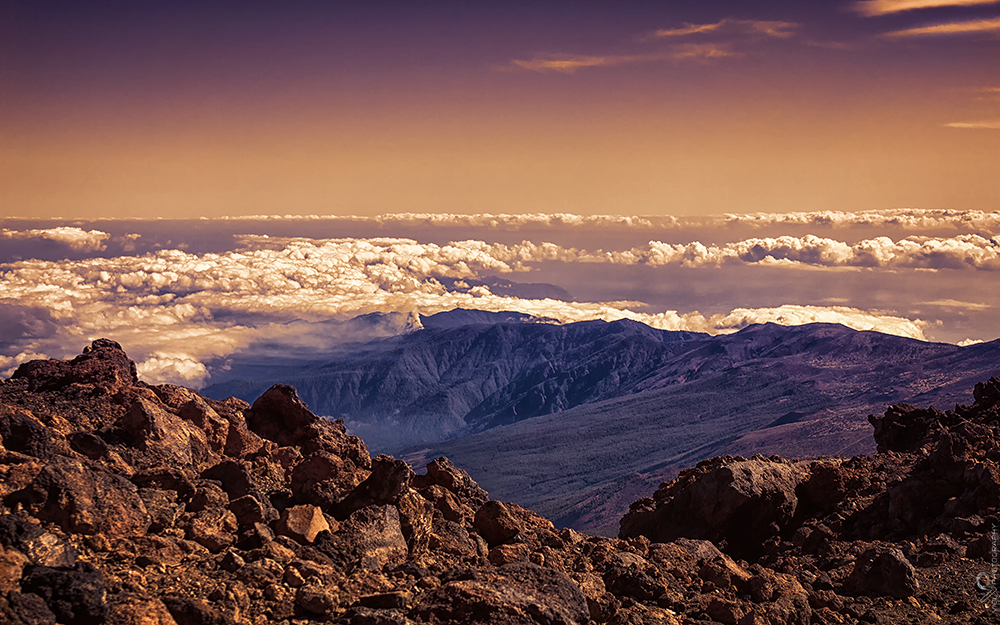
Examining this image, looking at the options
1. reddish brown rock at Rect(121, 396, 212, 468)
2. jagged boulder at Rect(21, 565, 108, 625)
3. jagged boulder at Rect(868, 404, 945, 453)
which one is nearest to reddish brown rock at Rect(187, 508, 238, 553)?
jagged boulder at Rect(21, 565, 108, 625)

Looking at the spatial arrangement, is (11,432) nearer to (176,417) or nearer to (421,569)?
(176,417)

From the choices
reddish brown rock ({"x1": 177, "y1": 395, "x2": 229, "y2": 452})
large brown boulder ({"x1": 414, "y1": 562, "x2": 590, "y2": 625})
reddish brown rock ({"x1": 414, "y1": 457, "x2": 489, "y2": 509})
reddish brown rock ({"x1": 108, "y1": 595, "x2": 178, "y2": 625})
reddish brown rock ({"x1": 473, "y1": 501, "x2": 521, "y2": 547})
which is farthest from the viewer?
reddish brown rock ({"x1": 414, "y1": 457, "x2": 489, "y2": 509})

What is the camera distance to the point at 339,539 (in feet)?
72.3

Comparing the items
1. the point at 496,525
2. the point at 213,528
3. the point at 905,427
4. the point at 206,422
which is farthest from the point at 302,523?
the point at 905,427

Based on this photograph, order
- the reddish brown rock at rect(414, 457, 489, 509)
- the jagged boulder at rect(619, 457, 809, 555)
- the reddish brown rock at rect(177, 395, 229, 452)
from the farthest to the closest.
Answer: the jagged boulder at rect(619, 457, 809, 555) < the reddish brown rock at rect(414, 457, 489, 509) < the reddish brown rock at rect(177, 395, 229, 452)

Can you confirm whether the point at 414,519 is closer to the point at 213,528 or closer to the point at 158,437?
the point at 213,528

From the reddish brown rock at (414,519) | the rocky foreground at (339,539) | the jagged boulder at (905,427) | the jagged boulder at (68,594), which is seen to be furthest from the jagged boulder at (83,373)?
the jagged boulder at (905,427)

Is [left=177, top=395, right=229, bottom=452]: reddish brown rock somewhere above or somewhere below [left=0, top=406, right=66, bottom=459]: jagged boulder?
below

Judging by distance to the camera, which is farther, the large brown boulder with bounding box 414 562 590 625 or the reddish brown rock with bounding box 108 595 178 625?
the large brown boulder with bounding box 414 562 590 625

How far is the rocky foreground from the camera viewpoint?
17.9 m

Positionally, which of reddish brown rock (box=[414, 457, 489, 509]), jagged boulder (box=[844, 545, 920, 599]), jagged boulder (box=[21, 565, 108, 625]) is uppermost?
jagged boulder (box=[21, 565, 108, 625])

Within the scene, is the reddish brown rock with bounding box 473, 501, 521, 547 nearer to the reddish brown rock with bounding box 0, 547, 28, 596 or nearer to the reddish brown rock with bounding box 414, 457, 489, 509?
the reddish brown rock with bounding box 414, 457, 489, 509

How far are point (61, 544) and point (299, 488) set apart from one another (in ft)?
26.6

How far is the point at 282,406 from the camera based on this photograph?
3441 centimetres
